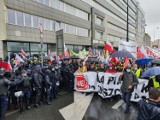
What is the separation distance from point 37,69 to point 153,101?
605 centimetres

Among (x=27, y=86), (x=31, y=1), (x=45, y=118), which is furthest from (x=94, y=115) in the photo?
(x=31, y=1)

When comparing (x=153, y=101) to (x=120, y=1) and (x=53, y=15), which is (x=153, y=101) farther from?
(x=120, y=1)

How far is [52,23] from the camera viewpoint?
28.7 m

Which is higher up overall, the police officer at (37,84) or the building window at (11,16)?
the building window at (11,16)

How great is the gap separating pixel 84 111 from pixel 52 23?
23169 millimetres

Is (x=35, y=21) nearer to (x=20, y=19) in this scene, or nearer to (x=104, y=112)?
(x=20, y=19)

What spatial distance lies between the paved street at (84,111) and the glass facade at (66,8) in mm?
20438

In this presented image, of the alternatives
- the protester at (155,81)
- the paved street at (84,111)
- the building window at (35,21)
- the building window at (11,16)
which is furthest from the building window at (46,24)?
the protester at (155,81)

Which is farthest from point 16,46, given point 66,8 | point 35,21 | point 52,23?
point 66,8

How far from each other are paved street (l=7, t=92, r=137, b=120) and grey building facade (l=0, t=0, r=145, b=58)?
14024 millimetres

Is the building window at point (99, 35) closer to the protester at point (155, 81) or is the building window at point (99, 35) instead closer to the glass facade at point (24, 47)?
the glass facade at point (24, 47)

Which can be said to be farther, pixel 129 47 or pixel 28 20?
pixel 28 20

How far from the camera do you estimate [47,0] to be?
27.6m

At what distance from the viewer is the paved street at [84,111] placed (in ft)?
21.8
